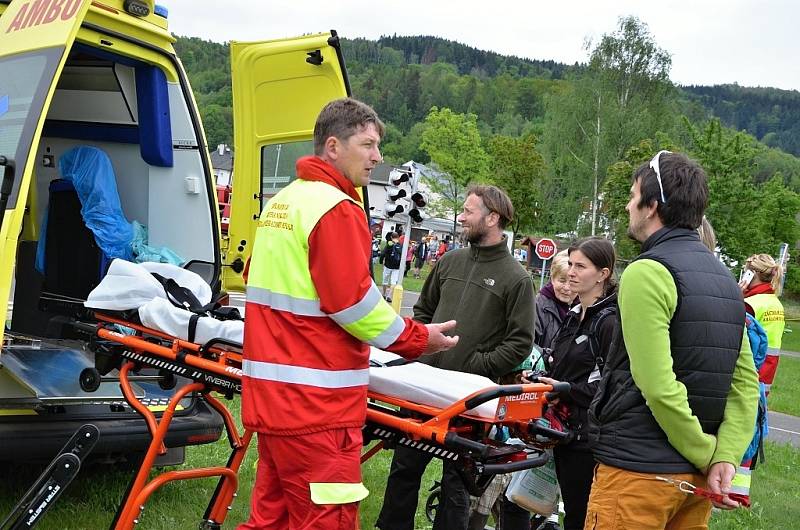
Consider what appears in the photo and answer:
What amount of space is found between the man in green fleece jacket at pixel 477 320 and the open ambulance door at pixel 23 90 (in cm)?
212

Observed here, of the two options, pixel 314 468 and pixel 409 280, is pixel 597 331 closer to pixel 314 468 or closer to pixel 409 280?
pixel 314 468

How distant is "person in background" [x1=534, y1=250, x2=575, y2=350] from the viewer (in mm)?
5297

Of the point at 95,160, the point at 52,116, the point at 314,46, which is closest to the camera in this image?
the point at 314,46

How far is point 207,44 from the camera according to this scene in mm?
82188

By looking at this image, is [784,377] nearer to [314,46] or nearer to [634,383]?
[314,46]

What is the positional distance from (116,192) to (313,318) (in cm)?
373

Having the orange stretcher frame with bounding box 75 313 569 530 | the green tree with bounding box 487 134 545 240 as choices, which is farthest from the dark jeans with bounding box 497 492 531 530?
the green tree with bounding box 487 134 545 240

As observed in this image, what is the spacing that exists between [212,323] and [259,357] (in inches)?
36.0

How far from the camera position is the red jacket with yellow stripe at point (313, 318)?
295cm

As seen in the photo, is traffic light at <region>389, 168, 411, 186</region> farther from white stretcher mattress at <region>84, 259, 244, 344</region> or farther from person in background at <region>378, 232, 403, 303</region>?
person in background at <region>378, 232, 403, 303</region>

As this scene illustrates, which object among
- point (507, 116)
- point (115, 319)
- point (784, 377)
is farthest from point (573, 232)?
point (507, 116)

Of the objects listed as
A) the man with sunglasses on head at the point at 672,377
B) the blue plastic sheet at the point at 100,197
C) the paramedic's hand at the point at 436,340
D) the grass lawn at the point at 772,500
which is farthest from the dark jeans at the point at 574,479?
the blue plastic sheet at the point at 100,197

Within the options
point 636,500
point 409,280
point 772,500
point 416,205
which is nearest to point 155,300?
point 636,500

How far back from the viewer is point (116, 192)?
621 centimetres
